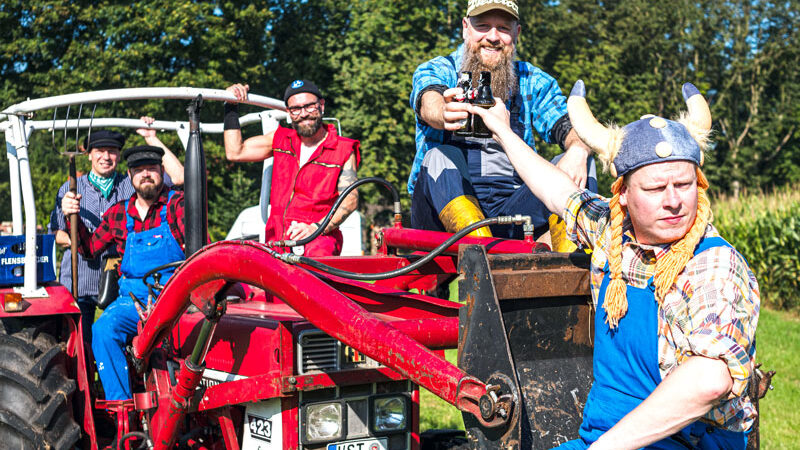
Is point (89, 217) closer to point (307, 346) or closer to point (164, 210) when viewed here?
point (164, 210)

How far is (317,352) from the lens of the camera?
10.7 feet

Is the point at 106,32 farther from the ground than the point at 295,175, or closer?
farther from the ground

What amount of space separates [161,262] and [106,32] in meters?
19.2

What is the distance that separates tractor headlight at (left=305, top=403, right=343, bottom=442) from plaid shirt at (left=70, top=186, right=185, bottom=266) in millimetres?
1974

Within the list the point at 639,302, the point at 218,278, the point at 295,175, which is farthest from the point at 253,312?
the point at 639,302

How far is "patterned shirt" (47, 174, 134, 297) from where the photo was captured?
19.4ft

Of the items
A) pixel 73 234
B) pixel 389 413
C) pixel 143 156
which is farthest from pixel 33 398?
pixel 389 413

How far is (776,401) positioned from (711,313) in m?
6.32

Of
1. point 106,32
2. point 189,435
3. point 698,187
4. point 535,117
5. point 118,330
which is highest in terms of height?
point 106,32

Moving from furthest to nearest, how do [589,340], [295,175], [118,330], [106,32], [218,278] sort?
[106,32]
[295,175]
[118,330]
[218,278]
[589,340]

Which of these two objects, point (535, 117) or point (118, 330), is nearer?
point (535, 117)

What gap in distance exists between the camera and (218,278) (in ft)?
10.2

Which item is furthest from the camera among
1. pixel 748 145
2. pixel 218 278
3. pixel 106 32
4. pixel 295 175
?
pixel 748 145

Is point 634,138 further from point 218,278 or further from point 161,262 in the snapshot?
point 161,262
